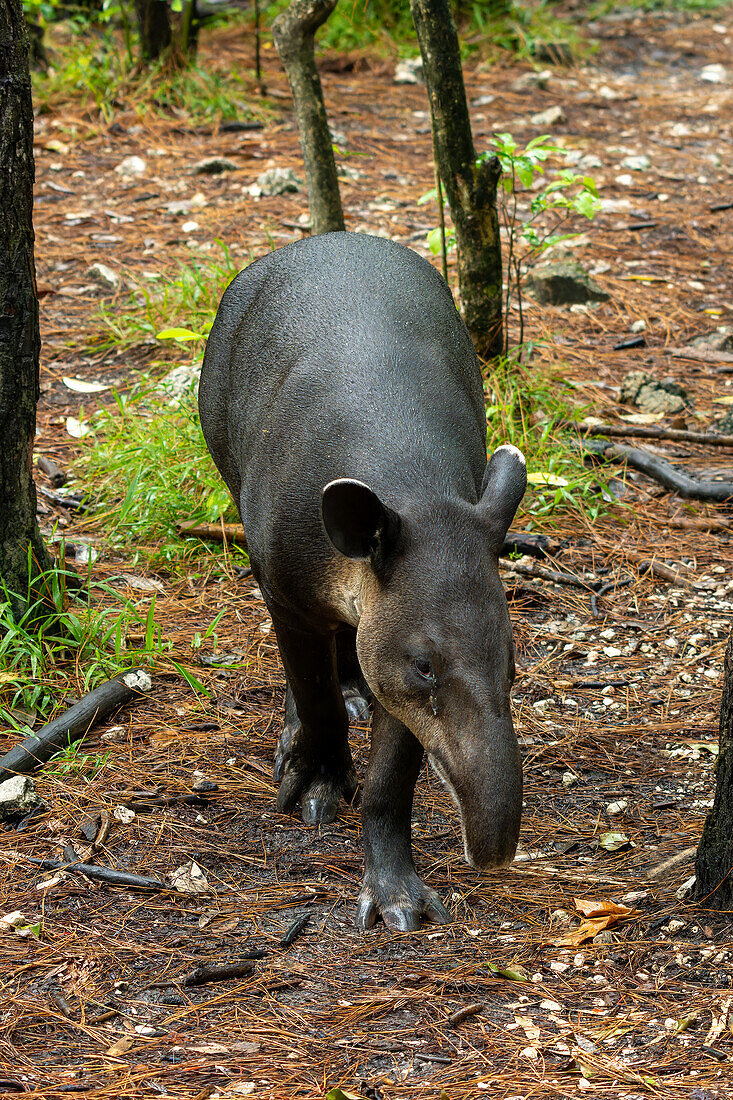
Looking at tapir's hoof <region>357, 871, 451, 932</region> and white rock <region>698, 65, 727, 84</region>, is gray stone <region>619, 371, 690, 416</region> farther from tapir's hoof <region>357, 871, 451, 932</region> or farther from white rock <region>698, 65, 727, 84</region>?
white rock <region>698, 65, 727, 84</region>

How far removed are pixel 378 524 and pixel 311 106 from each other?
12.7 ft

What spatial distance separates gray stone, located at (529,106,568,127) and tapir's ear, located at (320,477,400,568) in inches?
340

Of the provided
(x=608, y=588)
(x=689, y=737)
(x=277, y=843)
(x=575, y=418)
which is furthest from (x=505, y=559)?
(x=277, y=843)

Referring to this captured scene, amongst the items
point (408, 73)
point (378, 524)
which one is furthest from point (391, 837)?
point (408, 73)

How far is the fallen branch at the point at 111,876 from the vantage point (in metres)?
3.43

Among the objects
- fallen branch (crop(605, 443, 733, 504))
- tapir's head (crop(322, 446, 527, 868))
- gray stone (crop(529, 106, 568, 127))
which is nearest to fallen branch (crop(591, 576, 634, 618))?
fallen branch (crop(605, 443, 733, 504))

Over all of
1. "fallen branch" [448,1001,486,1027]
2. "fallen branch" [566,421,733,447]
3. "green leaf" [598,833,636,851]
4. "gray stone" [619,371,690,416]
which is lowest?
"green leaf" [598,833,636,851]

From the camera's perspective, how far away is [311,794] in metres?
3.90

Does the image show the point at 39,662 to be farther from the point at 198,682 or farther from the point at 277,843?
the point at 277,843

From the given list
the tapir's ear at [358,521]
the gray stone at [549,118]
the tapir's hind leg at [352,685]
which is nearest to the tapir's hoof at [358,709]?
the tapir's hind leg at [352,685]

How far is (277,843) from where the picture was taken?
3752 mm

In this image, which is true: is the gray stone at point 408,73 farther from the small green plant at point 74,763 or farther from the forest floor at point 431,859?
the small green plant at point 74,763

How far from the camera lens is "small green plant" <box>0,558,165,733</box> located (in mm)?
4227

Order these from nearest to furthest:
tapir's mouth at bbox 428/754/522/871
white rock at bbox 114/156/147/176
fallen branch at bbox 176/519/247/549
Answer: tapir's mouth at bbox 428/754/522/871 → fallen branch at bbox 176/519/247/549 → white rock at bbox 114/156/147/176
